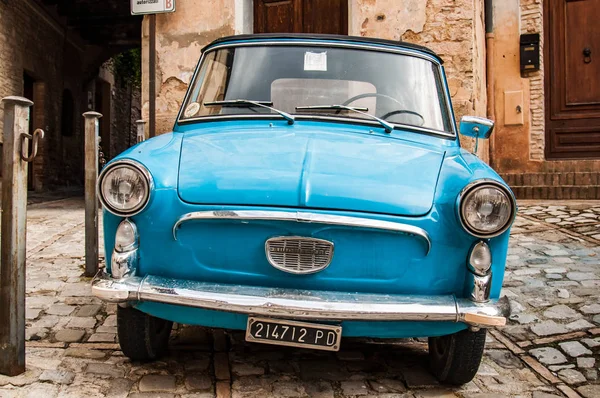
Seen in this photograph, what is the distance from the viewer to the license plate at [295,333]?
235 centimetres

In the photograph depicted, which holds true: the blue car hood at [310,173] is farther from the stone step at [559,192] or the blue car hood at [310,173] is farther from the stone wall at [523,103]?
the stone wall at [523,103]

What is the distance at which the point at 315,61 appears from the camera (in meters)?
3.53

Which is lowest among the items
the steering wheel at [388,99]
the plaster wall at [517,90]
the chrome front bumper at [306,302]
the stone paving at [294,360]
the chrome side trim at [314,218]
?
the stone paving at [294,360]

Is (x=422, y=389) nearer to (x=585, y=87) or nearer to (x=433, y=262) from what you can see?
(x=433, y=262)

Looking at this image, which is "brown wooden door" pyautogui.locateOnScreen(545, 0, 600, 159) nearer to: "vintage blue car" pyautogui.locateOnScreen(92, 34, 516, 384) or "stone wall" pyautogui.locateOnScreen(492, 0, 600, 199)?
"stone wall" pyautogui.locateOnScreen(492, 0, 600, 199)

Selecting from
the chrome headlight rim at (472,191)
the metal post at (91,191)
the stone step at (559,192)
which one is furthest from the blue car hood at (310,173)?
the stone step at (559,192)

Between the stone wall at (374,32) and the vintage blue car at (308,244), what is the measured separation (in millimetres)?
5598

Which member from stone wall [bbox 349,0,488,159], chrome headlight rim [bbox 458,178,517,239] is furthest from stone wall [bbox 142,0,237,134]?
chrome headlight rim [bbox 458,178,517,239]

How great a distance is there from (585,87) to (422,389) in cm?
846

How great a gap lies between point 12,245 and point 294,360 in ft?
4.77

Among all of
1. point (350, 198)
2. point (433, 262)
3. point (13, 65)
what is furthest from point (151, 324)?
point (13, 65)

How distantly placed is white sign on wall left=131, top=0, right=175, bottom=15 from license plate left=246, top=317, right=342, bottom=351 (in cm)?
Answer: 533

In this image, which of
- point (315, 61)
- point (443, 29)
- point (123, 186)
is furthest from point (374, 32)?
point (123, 186)

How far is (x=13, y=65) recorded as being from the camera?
12367 mm
